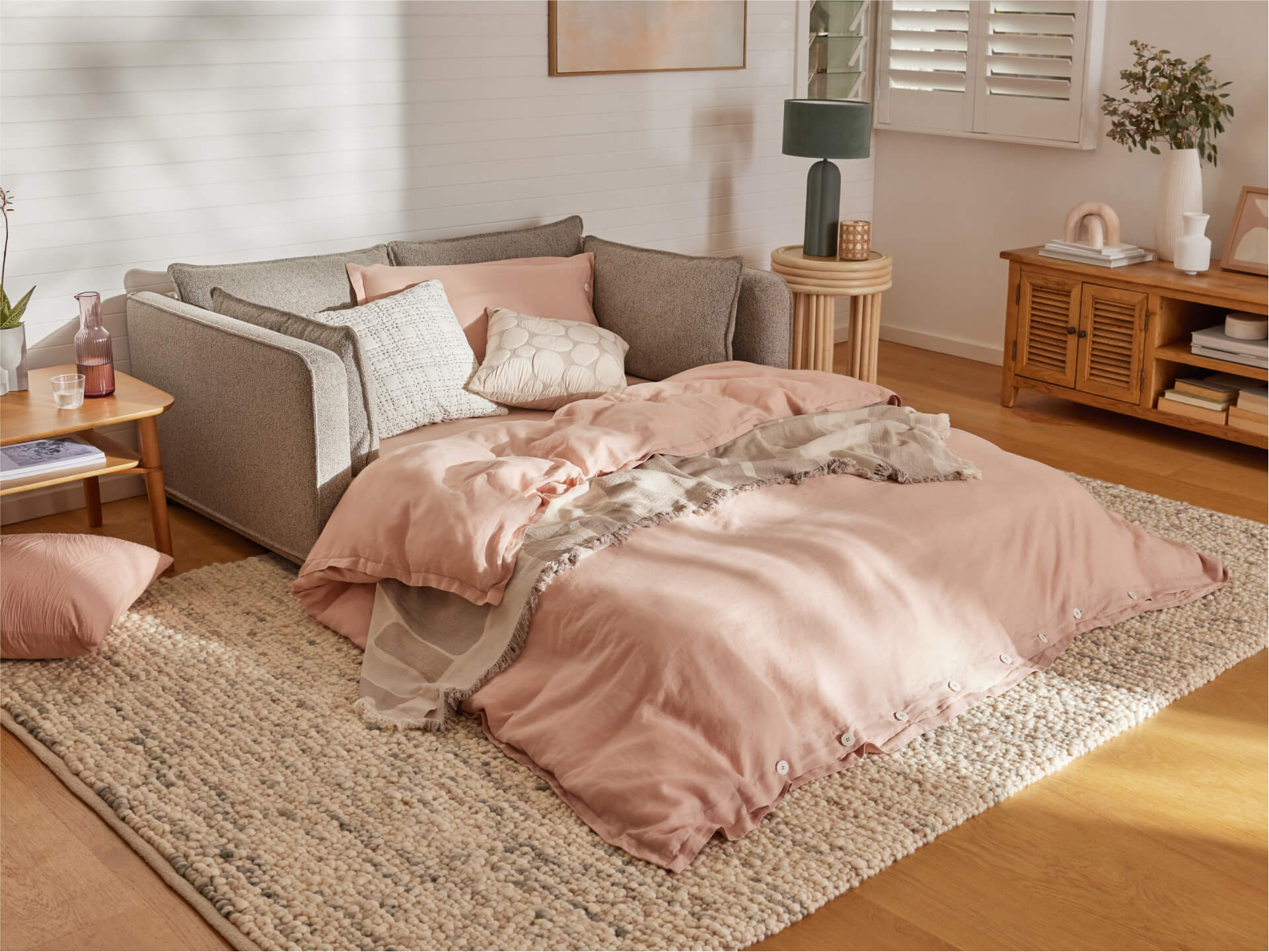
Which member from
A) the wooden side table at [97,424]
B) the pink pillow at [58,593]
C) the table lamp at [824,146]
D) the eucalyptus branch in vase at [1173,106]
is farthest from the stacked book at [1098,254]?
the pink pillow at [58,593]

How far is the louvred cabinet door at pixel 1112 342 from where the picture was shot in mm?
4562

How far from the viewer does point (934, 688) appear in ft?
9.11

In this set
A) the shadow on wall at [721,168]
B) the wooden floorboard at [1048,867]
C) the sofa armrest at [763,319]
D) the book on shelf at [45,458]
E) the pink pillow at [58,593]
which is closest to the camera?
the wooden floorboard at [1048,867]

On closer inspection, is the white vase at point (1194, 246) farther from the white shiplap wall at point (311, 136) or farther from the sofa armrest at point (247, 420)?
the sofa armrest at point (247, 420)

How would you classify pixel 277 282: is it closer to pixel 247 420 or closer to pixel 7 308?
pixel 247 420

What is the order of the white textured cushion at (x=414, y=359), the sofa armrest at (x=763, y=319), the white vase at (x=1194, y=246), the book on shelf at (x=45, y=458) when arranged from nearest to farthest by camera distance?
1. the book on shelf at (x=45, y=458)
2. the white textured cushion at (x=414, y=359)
3. the sofa armrest at (x=763, y=319)
4. the white vase at (x=1194, y=246)

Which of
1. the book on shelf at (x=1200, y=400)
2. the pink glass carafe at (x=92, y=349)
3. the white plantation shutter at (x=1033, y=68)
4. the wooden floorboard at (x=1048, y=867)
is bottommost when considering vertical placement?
the wooden floorboard at (x=1048, y=867)

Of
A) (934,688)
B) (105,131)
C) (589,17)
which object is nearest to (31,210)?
(105,131)

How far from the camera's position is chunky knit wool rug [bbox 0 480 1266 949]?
2.17 metres

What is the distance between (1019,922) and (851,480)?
48.1 inches

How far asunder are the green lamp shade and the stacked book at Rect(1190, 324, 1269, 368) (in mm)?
1285

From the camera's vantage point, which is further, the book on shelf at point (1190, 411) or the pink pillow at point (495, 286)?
the book on shelf at point (1190, 411)

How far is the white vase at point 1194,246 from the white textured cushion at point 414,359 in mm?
2404

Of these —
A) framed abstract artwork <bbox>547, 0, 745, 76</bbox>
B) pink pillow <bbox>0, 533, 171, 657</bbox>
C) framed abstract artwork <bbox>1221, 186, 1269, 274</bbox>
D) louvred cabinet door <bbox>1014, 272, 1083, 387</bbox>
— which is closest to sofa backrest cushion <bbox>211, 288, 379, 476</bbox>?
pink pillow <bbox>0, 533, 171, 657</bbox>
